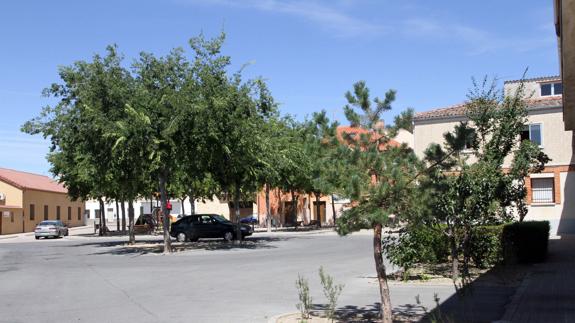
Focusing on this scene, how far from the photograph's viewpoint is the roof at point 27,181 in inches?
2245

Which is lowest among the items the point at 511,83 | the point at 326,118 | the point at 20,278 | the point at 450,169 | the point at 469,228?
the point at 20,278

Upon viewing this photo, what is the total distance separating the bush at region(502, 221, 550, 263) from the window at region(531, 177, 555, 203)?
18.2m

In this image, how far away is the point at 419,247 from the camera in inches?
590

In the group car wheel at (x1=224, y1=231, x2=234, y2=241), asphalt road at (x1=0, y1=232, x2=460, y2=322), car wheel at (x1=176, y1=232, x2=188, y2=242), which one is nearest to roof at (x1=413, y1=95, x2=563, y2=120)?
car wheel at (x1=224, y1=231, x2=234, y2=241)

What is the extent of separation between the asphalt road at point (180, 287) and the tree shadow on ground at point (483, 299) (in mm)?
681

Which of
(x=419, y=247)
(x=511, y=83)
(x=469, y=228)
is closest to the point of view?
(x=469, y=228)

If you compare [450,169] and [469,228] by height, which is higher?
[450,169]

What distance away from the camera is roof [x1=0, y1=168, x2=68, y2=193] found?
57031 millimetres

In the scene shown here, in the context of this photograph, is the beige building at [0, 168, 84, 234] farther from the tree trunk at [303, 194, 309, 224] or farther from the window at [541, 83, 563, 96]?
the window at [541, 83, 563, 96]

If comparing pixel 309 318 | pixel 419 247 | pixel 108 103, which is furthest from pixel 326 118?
pixel 108 103

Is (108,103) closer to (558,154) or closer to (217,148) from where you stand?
(217,148)

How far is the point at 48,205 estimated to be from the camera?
6438 cm

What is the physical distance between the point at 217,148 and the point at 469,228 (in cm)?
1448

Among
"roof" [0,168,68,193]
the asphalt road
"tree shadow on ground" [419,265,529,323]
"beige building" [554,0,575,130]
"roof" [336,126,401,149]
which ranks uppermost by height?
"roof" [0,168,68,193]
